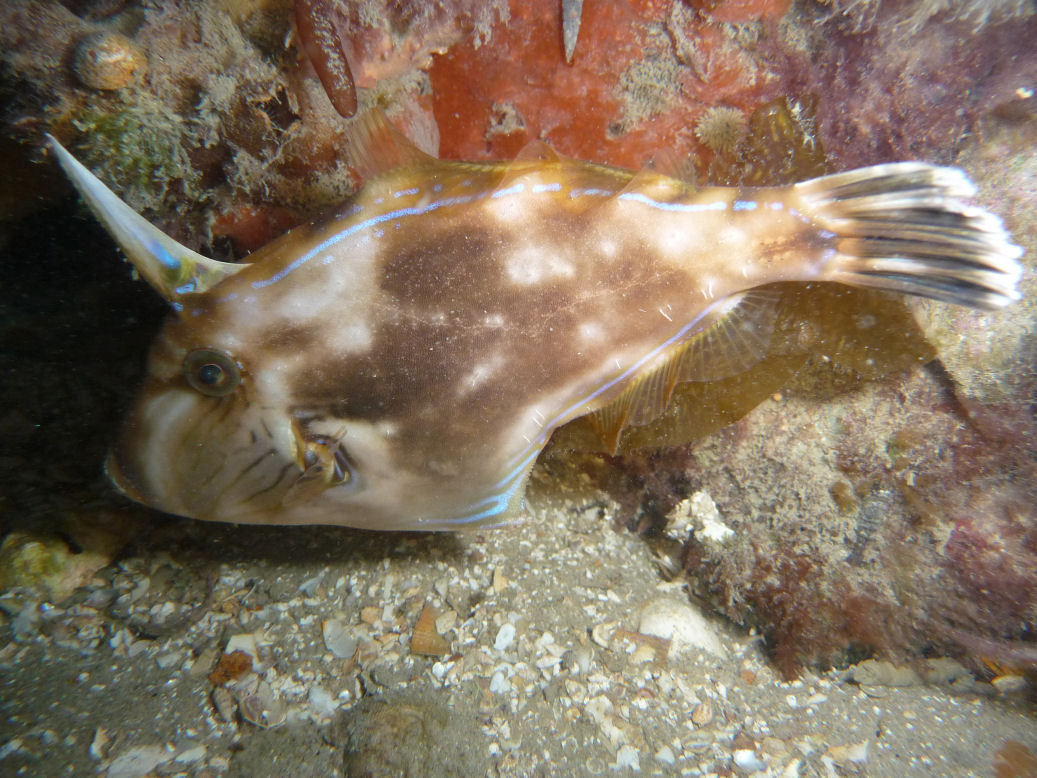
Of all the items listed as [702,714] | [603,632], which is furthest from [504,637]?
[702,714]

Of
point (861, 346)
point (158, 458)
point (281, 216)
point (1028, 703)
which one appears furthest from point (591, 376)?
point (1028, 703)

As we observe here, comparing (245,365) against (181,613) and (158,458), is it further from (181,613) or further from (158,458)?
(181,613)

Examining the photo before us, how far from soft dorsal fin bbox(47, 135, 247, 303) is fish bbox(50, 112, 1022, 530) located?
0.4 inches

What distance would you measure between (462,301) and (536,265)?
0.33m

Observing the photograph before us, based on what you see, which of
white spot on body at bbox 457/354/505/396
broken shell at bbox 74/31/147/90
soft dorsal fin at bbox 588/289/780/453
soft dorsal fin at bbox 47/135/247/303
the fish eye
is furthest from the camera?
soft dorsal fin at bbox 588/289/780/453

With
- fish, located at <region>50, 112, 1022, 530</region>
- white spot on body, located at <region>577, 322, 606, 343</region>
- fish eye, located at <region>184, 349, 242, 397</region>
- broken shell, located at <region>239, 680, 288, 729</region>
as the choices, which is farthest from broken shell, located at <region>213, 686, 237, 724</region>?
white spot on body, located at <region>577, 322, 606, 343</region>

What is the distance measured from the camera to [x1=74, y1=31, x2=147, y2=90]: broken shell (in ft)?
5.83

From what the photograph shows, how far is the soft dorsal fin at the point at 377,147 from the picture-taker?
5.98 feet

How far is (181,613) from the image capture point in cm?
297

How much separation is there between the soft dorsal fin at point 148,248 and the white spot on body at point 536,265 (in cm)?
100

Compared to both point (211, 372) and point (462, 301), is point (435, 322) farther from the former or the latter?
point (211, 372)

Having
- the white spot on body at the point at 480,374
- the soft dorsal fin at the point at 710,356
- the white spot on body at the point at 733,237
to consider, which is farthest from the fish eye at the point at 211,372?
the white spot on body at the point at 733,237

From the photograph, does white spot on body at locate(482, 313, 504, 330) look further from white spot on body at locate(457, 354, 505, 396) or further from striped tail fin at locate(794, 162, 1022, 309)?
striped tail fin at locate(794, 162, 1022, 309)

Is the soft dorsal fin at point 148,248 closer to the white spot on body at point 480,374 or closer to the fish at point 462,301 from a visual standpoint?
the fish at point 462,301
